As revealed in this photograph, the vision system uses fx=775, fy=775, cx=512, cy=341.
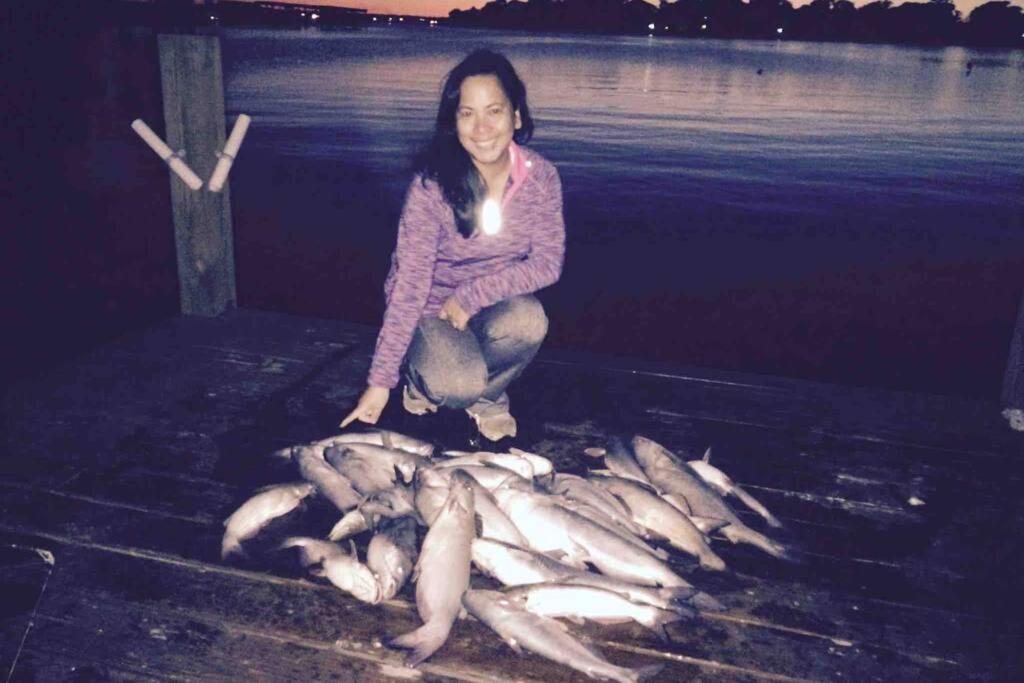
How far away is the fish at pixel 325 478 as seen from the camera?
3.36 m

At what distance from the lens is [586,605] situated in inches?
109

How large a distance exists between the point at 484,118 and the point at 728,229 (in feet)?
38.3

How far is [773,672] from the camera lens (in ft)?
8.57

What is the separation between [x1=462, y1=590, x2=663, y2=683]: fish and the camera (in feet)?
8.31

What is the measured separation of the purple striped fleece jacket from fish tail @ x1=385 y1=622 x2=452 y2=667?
1.40 meters

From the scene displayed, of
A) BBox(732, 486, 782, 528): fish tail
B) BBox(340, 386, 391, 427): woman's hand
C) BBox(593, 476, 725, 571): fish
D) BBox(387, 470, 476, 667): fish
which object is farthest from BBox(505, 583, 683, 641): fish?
BBox(340, 386, 391, 427): woman's hand

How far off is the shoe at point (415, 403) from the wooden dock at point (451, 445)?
0.24 ft

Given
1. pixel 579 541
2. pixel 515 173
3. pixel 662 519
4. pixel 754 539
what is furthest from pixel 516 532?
pixel 515 173

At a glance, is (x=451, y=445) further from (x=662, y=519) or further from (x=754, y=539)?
(x=754, y=539)

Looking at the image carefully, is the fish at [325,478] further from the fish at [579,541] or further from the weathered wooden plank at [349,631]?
the fish at [579,541]

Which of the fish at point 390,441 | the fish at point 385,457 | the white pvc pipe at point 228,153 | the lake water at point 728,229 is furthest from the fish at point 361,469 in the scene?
the lake water at point 728,229

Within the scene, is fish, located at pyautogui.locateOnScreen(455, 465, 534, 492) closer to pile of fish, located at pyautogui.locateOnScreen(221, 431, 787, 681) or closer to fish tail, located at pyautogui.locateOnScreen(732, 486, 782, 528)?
pile of fish, located at pyautogui.locateOnScreen(221, 431, 787, 681)

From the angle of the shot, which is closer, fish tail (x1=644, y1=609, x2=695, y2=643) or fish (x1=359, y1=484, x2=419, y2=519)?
fish tail (x1=644, y1=609, x2=695, y2=643)

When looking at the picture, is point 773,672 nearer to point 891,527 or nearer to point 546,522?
point 546,522
